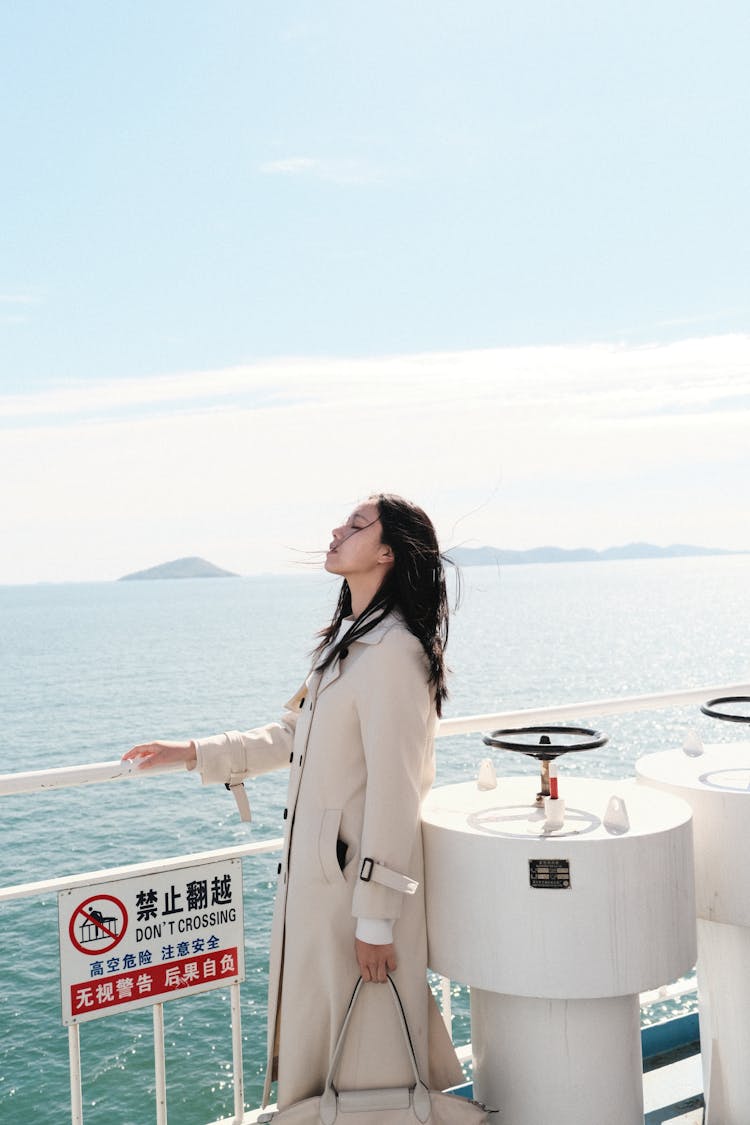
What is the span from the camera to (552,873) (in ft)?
6.45

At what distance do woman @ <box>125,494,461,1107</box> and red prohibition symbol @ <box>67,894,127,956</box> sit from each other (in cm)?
30

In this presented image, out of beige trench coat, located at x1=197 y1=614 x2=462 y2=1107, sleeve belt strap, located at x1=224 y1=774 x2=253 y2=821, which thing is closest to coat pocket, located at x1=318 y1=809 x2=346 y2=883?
beige trench coat, located at x1=197 y1=614 x2=462 y2=1107

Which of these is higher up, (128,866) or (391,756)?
(391,756)

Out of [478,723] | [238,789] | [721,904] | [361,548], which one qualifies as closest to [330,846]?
[238,789]

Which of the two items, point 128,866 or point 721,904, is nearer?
point 128,866

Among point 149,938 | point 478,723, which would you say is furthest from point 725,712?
point 149,938

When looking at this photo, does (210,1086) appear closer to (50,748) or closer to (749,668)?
(50,748)

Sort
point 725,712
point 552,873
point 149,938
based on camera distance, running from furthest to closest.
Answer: point 725,712, point 149,938, point 552,873

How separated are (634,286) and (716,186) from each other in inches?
2693

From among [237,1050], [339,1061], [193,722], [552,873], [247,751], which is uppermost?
[247,751]

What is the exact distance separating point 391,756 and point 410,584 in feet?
1.27

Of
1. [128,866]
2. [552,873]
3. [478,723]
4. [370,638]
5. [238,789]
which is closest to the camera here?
[552,873]

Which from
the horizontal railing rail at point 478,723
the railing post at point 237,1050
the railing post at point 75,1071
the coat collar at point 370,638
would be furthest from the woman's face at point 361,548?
the railing post at point 75,1071

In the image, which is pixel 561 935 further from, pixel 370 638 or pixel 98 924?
pixel 98 924
